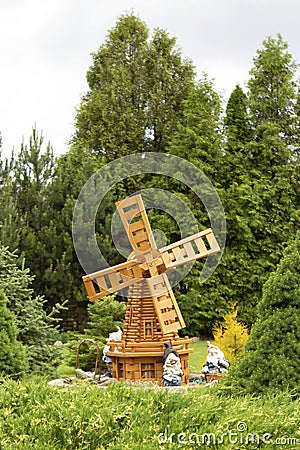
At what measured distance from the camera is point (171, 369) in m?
8.95

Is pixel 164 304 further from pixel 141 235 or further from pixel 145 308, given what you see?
pixel 141 235

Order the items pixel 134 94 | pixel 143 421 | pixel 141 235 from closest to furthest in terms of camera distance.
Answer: pixel 143 421 < pixel 141 235 < pixel 134 94

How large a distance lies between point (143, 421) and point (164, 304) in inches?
240

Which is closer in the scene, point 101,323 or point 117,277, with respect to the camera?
point 117,277

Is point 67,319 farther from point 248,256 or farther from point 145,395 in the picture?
point 145,395

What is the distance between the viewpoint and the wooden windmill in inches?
381

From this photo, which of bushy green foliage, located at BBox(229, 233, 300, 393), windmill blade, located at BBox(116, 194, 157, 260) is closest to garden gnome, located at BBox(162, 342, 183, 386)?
windmill blade, located at BBox(116, 194, 157, 260)

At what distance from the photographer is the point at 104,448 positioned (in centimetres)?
367

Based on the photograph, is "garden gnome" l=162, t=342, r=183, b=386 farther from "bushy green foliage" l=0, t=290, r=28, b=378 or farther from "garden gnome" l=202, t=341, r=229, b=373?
A: "bushy green foliage" l=0, t=290, r=28, b=378

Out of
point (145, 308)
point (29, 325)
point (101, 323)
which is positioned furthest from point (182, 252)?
point (101, 323)

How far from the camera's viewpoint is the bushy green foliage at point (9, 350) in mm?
6504

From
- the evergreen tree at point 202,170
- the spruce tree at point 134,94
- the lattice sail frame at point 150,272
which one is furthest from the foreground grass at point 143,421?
the spruce tree at point 134,94

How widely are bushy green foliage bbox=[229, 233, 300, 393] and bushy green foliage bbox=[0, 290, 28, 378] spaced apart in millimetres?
2666

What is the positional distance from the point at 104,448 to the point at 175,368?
539 centimetres
